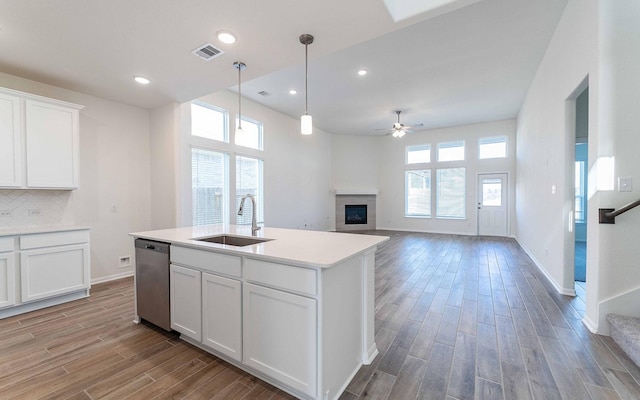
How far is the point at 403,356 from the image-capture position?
207 centimetres

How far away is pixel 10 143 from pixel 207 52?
8.12 ft

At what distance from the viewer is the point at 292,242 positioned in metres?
2.12

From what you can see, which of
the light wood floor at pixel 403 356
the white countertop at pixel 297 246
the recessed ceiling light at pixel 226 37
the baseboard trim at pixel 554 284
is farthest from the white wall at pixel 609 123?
the recessed ceiling light at pixel 226 37

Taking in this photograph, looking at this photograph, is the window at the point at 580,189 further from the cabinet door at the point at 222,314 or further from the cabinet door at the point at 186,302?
the cabinet door at the point at 186,302

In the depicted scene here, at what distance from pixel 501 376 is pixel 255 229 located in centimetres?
227

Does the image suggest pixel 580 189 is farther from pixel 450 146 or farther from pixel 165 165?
pixel 165 165

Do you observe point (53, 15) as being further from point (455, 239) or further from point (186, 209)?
point (455, 239)

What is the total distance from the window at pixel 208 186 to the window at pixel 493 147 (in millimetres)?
7224

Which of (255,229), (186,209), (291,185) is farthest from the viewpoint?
(291,185)

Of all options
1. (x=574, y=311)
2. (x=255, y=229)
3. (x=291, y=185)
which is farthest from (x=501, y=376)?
(x=291, y=185)

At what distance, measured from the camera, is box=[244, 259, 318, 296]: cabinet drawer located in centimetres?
154

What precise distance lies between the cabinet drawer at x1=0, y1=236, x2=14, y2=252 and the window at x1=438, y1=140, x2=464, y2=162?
30.3 ft

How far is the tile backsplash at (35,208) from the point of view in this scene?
3203 millimetres

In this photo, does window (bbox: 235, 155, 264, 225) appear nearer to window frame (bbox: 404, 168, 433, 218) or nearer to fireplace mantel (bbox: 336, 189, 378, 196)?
fireplace mantel (bbox: 336, 189, 378, 196)
